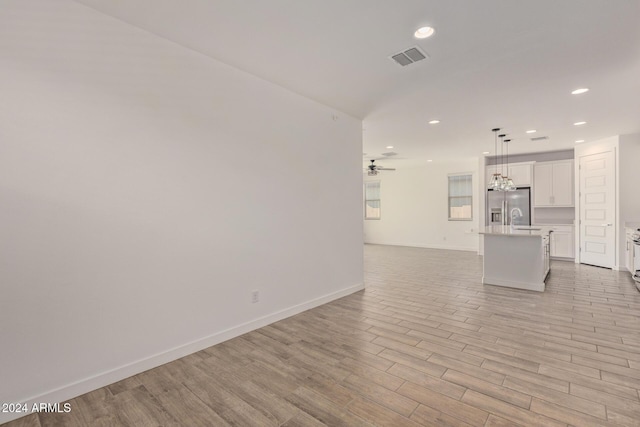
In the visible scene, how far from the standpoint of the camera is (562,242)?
7.45 metres

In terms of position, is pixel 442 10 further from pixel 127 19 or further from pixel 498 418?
pixel 498 418

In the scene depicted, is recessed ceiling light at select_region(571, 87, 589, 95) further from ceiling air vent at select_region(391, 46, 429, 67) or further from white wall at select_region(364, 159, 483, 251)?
white wall at select_region(364, 159, 483, 251)

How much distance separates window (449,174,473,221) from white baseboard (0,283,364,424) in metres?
7.51

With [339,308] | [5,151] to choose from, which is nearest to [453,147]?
[339,308]

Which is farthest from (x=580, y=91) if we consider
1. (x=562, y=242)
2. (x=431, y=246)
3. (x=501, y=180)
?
(x=431, y=246)

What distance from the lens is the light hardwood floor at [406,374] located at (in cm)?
190

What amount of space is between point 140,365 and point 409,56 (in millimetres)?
3588

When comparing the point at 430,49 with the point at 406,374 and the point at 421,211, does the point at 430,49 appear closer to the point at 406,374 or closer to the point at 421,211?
the point at 406,374

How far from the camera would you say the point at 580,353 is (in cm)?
266

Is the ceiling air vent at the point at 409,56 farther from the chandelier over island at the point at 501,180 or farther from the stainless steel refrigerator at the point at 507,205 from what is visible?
the stainless steel refrigerator at the point at 507,205

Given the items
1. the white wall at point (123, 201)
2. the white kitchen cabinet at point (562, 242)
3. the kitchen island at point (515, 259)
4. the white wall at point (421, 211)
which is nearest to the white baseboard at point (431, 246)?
the white wall at point (421, 211)

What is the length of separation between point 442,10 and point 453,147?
18.1 ft

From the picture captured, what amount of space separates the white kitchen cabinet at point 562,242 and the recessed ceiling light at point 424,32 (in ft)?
23.0

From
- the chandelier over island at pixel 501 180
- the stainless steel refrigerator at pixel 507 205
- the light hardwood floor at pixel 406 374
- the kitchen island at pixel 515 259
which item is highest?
the chandelier over island at pixel 501 180
